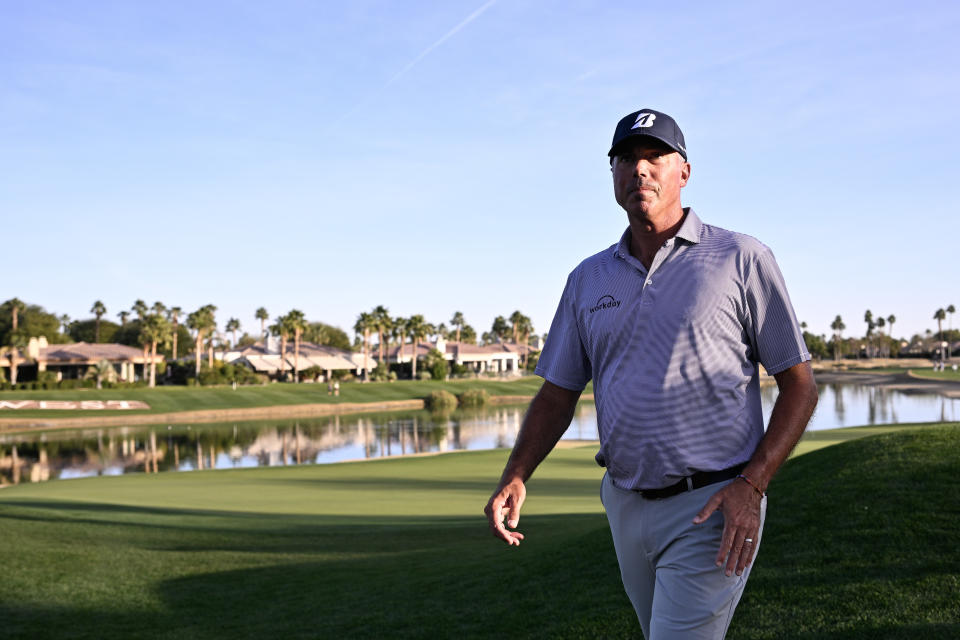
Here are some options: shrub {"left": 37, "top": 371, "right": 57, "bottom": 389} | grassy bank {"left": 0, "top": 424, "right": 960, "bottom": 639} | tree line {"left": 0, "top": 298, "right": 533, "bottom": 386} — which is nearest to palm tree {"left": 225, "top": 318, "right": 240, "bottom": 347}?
tree line {"left": 0, "top": 298, "right": 533, "bottom": 386}

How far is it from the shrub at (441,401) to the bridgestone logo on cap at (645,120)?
72841 millimetres

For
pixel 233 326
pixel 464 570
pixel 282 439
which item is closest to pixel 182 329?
pixel 233 326

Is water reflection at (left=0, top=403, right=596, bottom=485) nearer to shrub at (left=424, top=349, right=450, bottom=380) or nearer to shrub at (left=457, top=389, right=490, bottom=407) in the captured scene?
shrub at (left=457, top=389, right=490, bottom=407)

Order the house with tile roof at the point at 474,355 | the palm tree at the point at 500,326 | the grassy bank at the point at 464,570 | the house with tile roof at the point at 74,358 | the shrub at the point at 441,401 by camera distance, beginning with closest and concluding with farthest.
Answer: the grassy bank at the point at 464,570
the shrub at the point at 441,401
the house with tile roof at the point at 74,358
the house with tile roof at the point at 474,355
the palm tree at the point at 500,326

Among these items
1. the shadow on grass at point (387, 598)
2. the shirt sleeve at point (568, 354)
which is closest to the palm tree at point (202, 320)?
the shadow on grass at point (387, 598)

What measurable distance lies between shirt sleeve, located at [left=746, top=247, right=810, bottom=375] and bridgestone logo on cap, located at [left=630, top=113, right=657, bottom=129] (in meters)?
0.60

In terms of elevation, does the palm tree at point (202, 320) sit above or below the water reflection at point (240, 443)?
above

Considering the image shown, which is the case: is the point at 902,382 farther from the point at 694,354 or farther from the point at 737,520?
the point at 737,520

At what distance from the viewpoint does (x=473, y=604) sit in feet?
27.0

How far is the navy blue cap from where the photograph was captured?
10.2ft

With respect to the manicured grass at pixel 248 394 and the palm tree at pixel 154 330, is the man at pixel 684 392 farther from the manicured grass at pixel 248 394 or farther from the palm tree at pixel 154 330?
the palm tree at pixel 154 330

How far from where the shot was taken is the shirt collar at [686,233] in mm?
3084

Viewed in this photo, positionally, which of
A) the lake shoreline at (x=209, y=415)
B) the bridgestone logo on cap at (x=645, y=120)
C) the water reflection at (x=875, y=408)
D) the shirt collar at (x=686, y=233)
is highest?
the bridgestone logo on cap at (x=645, y=120)

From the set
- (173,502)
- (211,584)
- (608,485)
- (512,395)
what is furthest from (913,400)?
(608,485)
